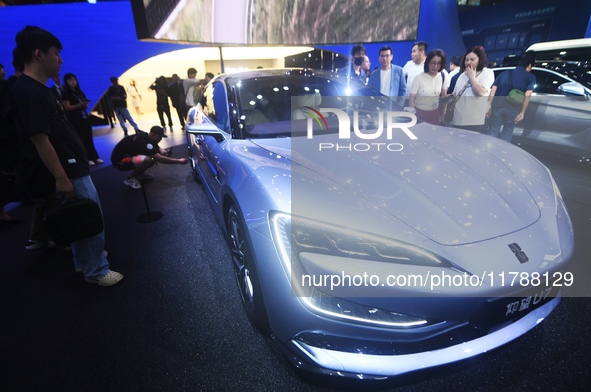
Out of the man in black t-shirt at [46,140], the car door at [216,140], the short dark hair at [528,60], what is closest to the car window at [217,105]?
the car door at [216,140]

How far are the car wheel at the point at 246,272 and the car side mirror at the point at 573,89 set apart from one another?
4894 millimetres

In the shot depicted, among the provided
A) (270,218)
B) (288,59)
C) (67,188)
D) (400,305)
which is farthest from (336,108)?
(288,59)

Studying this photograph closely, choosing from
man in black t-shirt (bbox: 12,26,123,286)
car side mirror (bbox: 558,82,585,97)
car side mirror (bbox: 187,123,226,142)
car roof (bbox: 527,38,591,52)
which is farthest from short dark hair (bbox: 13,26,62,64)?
car roof (bbox: 527,38,591,52)

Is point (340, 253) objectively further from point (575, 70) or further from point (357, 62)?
point (575, 70)

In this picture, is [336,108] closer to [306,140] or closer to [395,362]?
[306,140]

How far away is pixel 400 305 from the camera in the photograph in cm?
105

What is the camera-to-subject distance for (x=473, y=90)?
133 inches

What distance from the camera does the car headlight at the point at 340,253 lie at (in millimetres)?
1073

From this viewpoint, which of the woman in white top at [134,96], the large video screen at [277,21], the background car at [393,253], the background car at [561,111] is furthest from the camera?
the woman in white top at [134,96]

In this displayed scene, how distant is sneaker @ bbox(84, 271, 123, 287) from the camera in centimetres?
220

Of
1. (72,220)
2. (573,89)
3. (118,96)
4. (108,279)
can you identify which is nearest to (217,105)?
(72,220)

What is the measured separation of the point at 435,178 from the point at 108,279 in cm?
233

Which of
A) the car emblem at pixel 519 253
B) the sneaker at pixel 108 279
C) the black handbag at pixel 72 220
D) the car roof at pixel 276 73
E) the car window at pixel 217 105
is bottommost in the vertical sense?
the sneaker at pixel 108 279

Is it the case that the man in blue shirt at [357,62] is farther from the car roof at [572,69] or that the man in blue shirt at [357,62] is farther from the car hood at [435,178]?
the car hood at [435,178]
